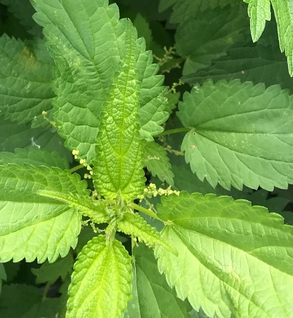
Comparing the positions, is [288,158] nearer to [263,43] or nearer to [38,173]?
[263,43]

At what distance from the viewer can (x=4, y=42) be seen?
121cm

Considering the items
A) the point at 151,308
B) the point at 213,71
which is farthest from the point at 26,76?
the point at 151,308

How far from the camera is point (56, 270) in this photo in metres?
1.47

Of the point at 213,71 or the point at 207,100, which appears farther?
the point at 213,71

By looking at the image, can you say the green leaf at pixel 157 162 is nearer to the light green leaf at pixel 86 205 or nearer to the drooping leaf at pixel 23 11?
the light green leaf at pixel 86 205

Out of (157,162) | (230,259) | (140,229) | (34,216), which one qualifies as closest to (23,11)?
(157,162)

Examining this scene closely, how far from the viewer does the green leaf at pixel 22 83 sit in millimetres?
1200

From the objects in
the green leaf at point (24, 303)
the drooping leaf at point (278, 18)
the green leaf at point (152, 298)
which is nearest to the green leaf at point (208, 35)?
the drooping leaf at point (278, 18)

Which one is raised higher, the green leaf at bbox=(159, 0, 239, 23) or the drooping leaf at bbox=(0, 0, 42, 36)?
the drooping leaf at bbox=(0, 0, 42, 36)

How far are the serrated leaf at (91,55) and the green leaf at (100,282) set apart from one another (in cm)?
22

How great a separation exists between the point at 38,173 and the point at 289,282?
21.1 inches

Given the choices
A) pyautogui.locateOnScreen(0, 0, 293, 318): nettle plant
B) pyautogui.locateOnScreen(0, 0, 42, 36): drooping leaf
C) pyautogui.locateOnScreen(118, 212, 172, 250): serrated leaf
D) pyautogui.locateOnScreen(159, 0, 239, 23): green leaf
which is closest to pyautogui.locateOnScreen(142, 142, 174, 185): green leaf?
pyautogui.locateOnScreen(0, 0, 293, 318): nettle plant

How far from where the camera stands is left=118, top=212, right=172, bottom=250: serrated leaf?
83 cm

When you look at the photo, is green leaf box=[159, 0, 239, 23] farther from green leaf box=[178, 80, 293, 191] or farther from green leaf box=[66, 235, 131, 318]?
green leaf box=[66, 235, 131, 318]
